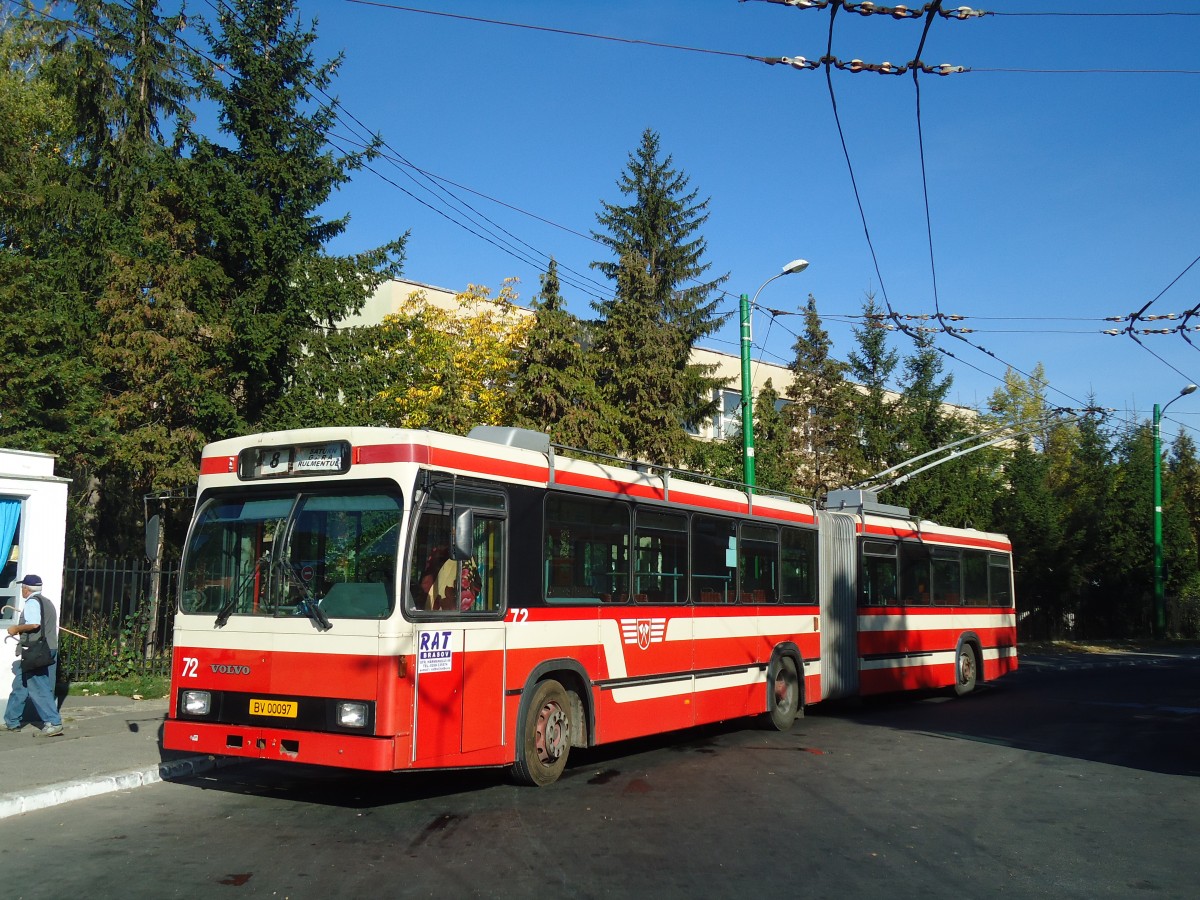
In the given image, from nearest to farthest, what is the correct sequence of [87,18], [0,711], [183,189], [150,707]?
[0,711], [150,707], [183,189], [87,18]

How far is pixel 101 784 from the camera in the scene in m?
9.40

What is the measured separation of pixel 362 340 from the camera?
2042 centimetres

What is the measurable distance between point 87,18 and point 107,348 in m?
12.3

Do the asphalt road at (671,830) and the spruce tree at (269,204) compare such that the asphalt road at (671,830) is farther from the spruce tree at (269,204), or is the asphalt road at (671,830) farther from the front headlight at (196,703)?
the spruce tree at (269,204)

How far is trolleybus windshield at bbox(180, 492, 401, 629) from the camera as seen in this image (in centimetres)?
844

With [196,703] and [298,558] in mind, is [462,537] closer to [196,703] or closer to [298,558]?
[298,558]

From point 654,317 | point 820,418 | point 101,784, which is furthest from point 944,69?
point 820,418

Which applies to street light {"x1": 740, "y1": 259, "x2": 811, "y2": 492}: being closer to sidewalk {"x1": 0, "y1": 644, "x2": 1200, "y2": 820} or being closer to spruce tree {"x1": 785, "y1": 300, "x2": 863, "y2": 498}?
sidewalk {"x1": 0, "y1": 644, "x2": 1200, "y2": 820}

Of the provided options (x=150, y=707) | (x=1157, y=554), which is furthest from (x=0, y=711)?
(x=1157, y=554)

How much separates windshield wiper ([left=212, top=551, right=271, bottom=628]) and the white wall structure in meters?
5.58

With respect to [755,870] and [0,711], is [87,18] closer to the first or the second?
[0,711]

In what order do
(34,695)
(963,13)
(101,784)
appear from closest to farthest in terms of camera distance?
(101,784), (963,13), (34,695)

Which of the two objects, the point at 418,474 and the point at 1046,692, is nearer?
the point at 418,474

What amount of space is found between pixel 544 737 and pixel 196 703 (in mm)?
3040
